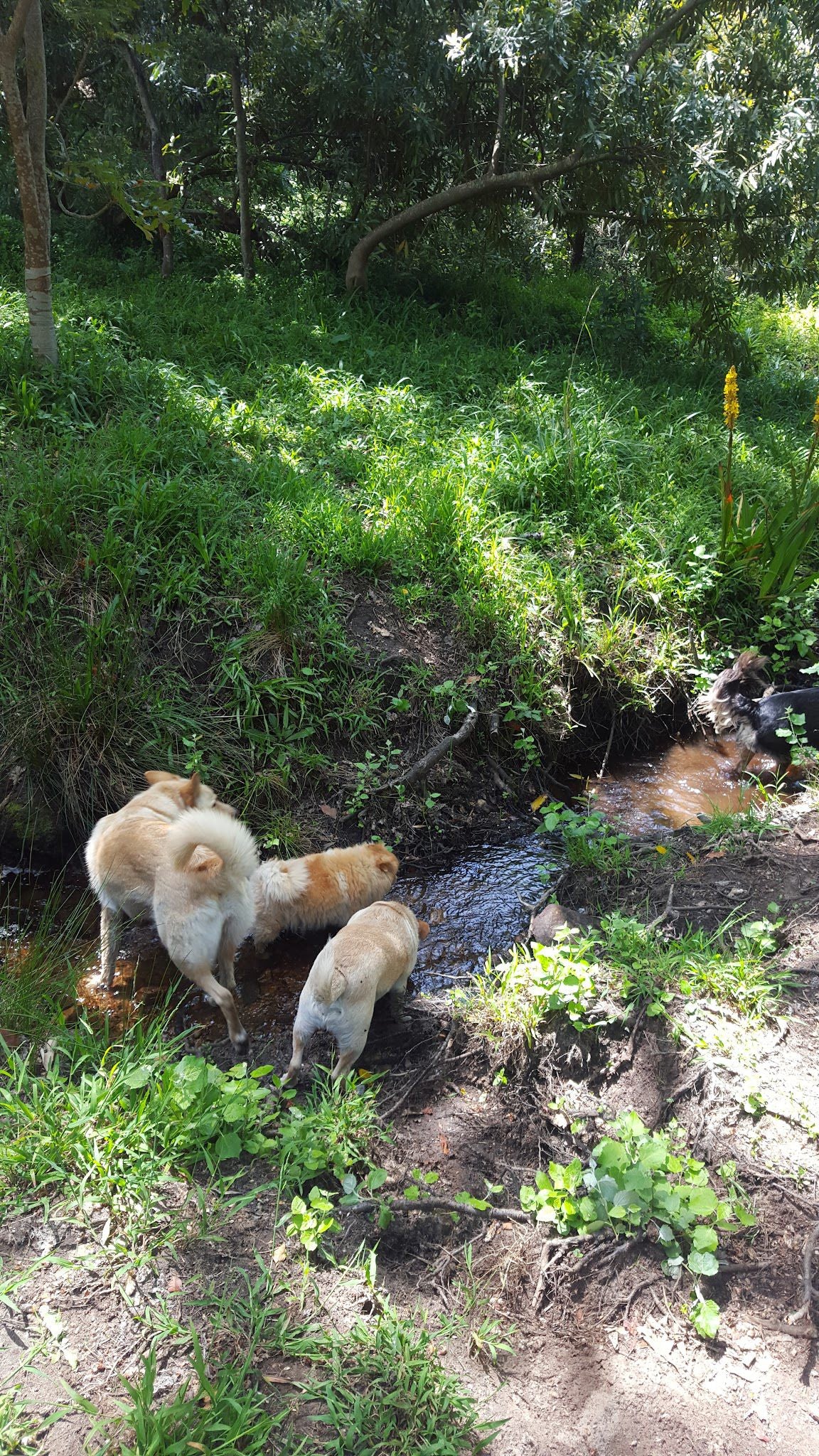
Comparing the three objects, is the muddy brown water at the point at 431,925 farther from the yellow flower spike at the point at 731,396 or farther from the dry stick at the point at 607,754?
the yellow flower spike at the point at 731,396

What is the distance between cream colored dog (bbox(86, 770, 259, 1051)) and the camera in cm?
312

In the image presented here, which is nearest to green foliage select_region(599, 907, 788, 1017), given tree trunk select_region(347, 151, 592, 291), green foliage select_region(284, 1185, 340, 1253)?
green foliage select_region(284, 1185, 340, 1253)

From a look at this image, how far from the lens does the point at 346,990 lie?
111 inches

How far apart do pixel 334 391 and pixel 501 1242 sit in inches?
239

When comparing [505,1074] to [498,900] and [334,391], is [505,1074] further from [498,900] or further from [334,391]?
[334,391]

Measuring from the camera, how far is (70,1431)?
74.9 inches

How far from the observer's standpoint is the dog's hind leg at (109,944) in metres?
3.56

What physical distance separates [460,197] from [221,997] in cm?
835

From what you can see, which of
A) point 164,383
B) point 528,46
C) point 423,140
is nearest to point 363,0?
point 423,140

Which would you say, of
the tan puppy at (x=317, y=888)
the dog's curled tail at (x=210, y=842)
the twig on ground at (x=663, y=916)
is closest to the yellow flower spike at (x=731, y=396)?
the twig on ground at (x=663, y=916)

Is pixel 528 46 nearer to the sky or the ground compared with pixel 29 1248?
nearer to the sky

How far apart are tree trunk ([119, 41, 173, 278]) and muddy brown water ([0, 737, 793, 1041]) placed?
6.38 m

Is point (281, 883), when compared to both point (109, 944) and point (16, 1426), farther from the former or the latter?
point (16, 1426)

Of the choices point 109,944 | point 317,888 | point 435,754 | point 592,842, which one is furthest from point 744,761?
point 109,944
